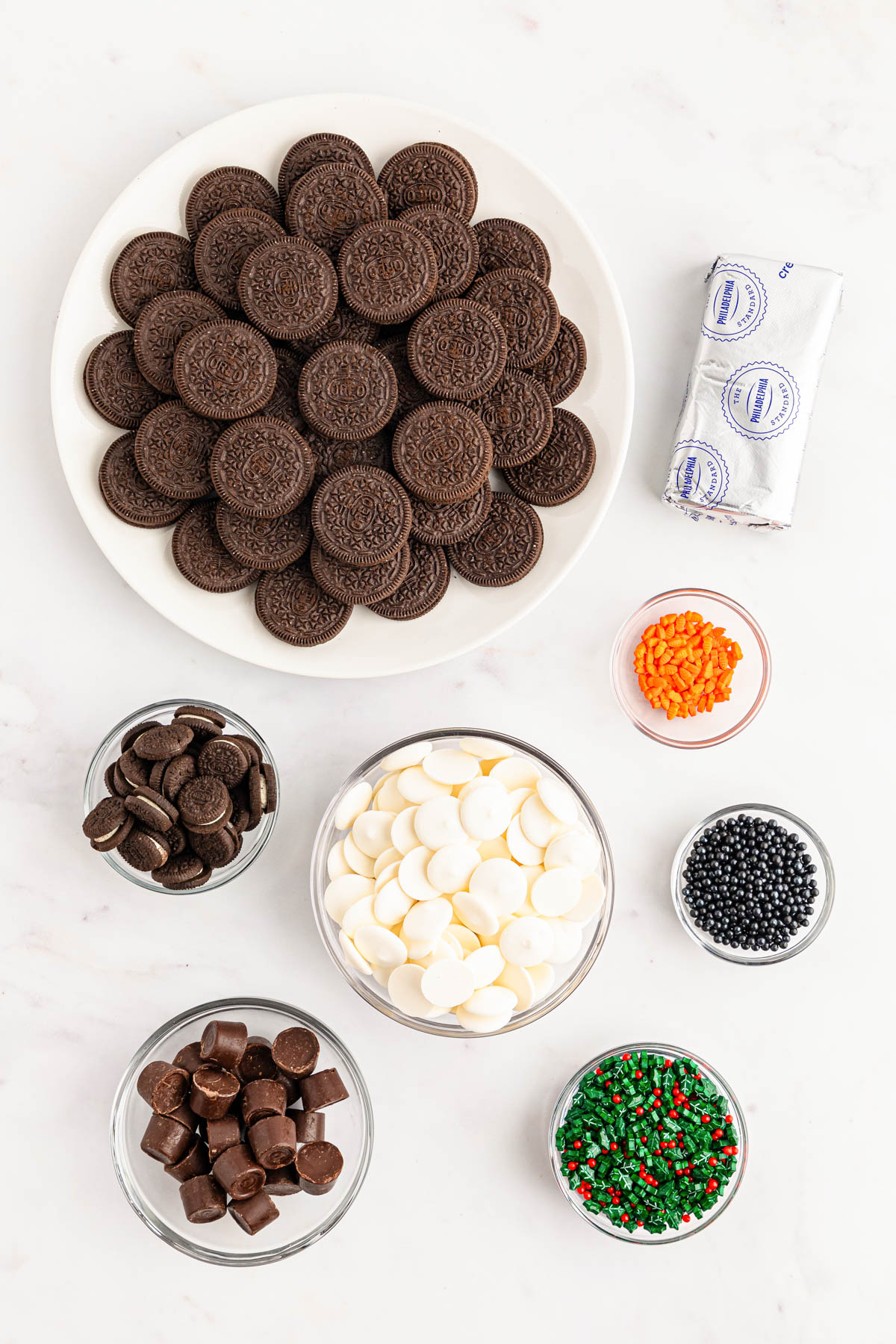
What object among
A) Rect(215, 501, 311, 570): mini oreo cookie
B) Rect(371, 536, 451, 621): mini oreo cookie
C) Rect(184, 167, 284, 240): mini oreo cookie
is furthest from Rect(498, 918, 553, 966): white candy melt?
Rect(184, 167, 284, 240): mini oreo cookie

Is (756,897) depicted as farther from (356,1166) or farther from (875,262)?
(875,262)

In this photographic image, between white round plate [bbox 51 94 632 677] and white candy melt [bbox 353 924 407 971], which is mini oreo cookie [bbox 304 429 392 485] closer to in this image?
white round plate [bbox 51 94 632 677]

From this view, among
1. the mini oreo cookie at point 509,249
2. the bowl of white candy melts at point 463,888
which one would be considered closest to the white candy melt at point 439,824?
the bowl of white candy melts at point 463,888

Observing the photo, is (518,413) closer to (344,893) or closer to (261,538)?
(261,538)

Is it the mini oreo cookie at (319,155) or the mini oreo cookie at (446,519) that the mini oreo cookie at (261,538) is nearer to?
the mini oreo cookie at (446,519)

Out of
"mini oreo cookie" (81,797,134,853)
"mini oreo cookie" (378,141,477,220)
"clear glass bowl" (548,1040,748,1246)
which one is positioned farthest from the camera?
"clear glass bowl" (548,1040,748,1246)

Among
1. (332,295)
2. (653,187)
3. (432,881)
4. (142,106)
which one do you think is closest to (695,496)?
(653,187)
